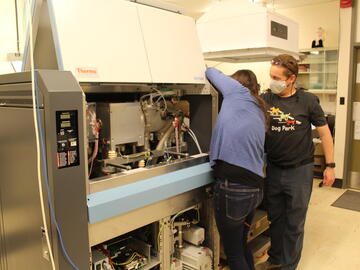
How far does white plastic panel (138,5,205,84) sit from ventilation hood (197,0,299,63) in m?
0.58

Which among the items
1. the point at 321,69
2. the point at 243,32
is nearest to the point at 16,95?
the point at 243,32

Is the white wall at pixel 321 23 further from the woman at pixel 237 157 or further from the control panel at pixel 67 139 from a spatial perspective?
the control panel at pixel 67 139

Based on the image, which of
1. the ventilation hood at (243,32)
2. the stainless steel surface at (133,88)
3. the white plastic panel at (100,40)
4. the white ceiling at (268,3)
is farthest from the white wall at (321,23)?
the white plastic panel at (100,40)

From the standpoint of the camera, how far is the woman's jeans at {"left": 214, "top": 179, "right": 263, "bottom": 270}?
187 cm

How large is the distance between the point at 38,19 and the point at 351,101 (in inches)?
162

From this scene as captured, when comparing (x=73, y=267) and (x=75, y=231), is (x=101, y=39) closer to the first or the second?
(x=75, y=231)

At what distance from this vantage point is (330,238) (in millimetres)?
3115

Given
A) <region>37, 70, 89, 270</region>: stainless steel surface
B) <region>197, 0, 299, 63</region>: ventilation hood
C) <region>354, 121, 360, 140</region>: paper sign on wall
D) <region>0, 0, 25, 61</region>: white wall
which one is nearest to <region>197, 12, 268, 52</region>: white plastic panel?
<region>197, 0, 299, 63</region>: ventilation hood

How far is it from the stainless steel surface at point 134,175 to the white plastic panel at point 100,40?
0.46 metres

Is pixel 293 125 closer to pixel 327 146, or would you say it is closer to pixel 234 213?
pixel 327 146

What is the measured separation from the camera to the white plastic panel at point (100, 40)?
1508 millimetres

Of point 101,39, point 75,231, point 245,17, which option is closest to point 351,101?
point 245,17

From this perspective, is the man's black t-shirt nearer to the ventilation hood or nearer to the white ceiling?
the ventilation hood

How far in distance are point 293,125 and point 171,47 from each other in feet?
3.05
